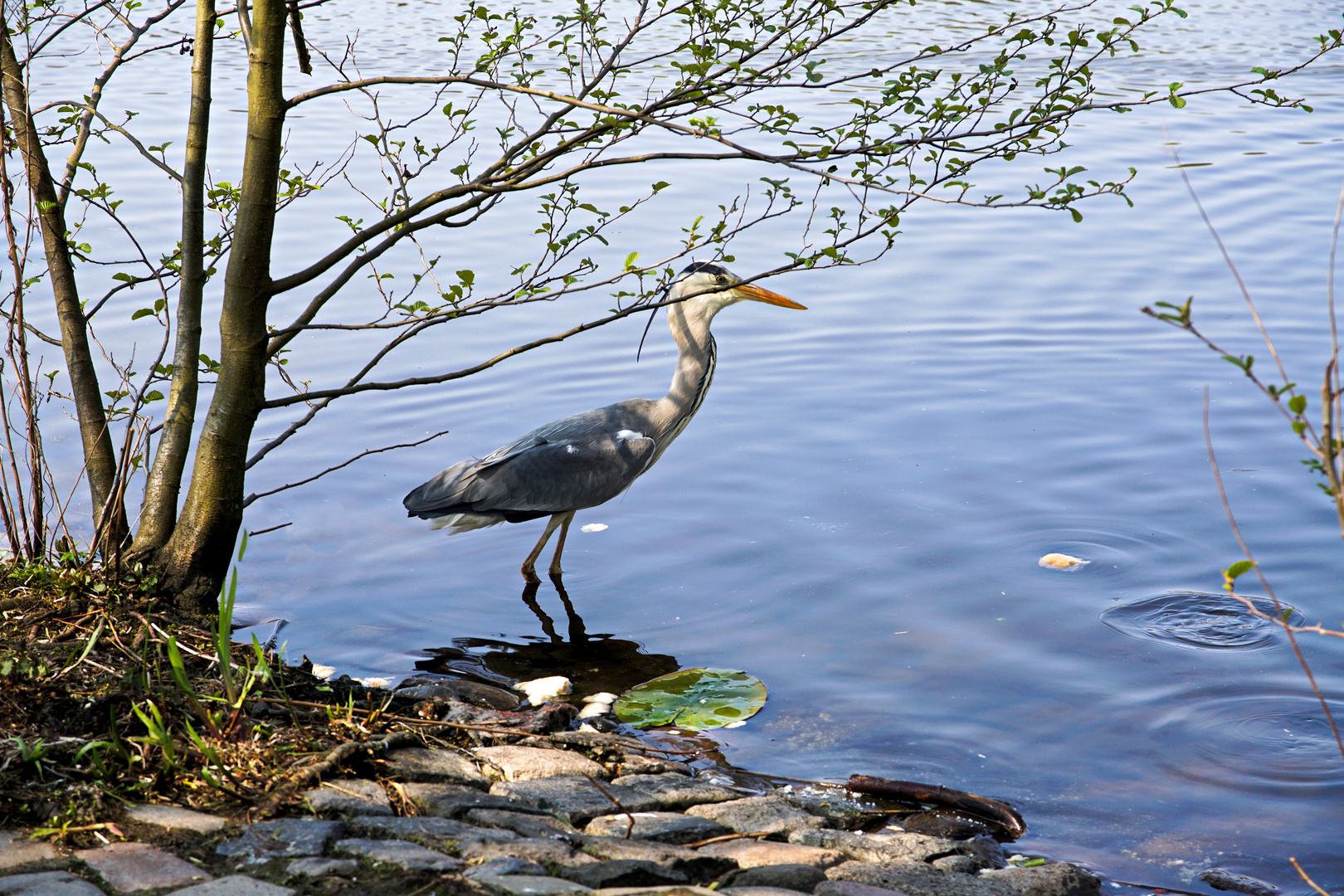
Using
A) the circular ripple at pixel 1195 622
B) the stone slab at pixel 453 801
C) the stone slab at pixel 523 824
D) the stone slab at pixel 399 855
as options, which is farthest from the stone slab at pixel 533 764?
the circular ripple at pixel 1195 622

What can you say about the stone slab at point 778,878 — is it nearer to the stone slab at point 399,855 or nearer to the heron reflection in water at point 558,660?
the stone slab at point 399,855

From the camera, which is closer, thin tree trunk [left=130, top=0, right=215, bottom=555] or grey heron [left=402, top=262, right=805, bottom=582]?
thin tree trunk [left=130, top=0, right=215, bottom=555]

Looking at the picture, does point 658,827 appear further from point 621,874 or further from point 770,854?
point 621,874

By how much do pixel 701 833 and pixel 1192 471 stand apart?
473cm

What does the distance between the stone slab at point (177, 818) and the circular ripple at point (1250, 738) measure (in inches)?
126

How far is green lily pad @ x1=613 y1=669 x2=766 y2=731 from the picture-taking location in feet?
14.6

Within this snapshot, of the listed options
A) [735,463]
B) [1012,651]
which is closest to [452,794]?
[1012,651]

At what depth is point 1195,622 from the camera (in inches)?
199

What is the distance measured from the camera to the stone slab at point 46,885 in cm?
221

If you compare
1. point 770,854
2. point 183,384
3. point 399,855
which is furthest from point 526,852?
point 183,384

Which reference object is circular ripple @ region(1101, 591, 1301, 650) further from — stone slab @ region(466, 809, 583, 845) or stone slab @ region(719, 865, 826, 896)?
stone slab @ region(466, 809, 583, 845)

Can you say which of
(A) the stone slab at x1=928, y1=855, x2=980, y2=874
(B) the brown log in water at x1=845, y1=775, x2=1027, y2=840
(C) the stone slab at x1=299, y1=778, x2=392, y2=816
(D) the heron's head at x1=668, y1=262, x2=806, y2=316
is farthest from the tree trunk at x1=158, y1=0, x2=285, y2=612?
(D) the heron's head at x1=668, y1=262, x2=806, y2=316

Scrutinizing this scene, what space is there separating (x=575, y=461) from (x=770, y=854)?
3.33 meters

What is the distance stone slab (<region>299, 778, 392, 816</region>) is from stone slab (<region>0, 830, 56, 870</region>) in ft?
1.80
